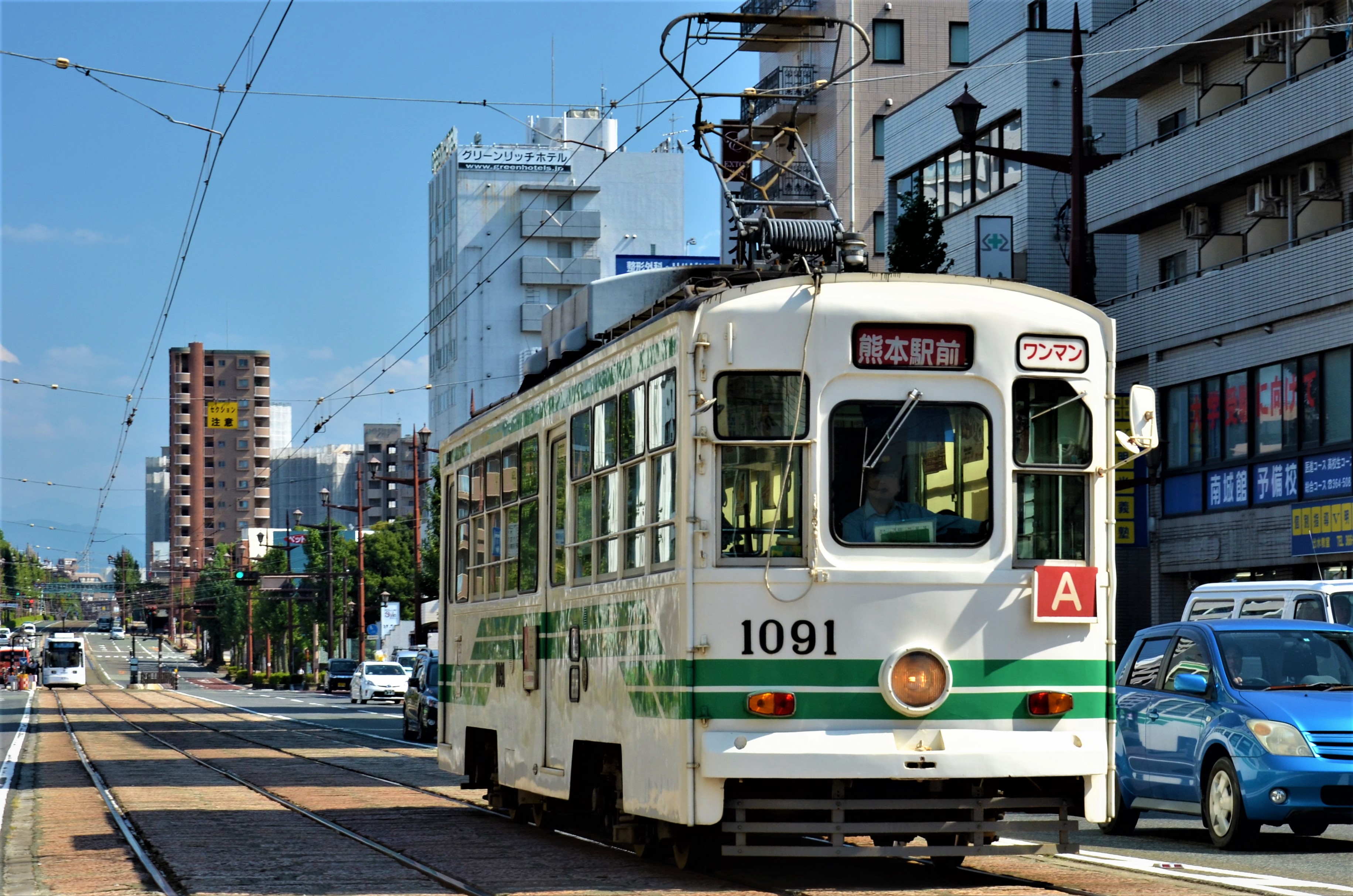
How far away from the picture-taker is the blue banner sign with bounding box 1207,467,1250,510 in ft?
104

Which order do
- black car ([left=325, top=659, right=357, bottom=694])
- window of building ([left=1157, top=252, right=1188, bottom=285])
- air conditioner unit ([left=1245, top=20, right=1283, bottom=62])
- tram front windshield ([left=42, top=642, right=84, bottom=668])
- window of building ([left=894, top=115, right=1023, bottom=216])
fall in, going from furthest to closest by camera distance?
tram front windshield ([left=42, top=642, right=84, bottom=668]) → black car ([left=325, top=659, right=357, bottom=694]) → window of building ([left=894, top=115, right=1023, bottom=216]) → window of building ([left=1157, top=252, right=1188, bottom=285]) → air conditioner unit ([left=1245, top=20, right=1283, bottom=62])

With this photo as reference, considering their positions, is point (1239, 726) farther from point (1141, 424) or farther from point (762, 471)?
point (762, 471)

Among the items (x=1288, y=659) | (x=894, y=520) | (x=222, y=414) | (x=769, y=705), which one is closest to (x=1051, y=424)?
(x=894, y=520)

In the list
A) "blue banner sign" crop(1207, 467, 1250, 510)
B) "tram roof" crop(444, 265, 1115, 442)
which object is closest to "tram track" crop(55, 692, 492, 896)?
"tram roof" crop(444, 265, 1115, 442)

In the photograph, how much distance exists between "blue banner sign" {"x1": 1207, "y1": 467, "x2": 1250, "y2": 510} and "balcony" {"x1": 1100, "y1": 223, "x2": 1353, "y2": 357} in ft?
7.67

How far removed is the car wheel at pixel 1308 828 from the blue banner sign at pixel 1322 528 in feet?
49.2

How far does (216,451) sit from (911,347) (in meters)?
186

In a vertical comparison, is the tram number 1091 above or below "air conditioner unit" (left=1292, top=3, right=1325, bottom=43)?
below

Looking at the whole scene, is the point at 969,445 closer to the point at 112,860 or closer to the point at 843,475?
the point at 843,475

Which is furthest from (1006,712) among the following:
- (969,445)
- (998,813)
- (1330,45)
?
(1330,45)

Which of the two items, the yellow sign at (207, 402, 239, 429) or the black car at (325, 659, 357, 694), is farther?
the black car at (325, 659, 357, 694)

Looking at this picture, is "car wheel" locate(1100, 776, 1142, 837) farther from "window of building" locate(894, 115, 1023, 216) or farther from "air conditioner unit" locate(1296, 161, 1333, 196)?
"window of building" locate(894, 115, 1023, 216)

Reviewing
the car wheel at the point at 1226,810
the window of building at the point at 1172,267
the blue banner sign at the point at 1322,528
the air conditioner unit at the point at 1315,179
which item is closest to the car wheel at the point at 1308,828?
the car wheel at the point at 1226,810

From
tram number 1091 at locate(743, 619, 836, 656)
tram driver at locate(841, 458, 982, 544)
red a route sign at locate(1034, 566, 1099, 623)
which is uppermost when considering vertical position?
tram driver at locate(841, 458, 982, 544)
